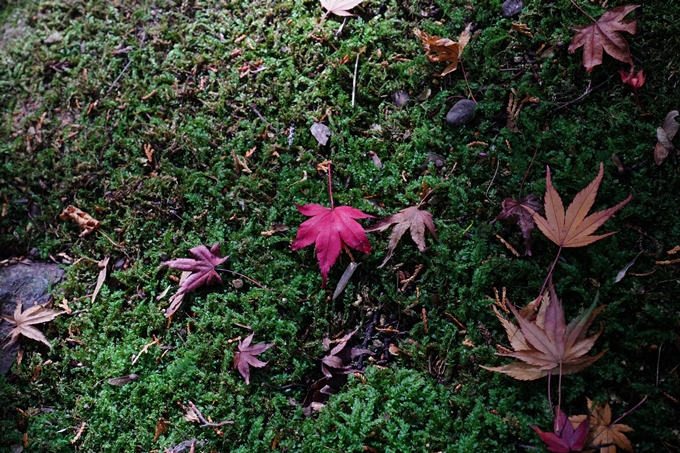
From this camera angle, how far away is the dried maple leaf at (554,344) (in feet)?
5.99

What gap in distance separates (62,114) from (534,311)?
3.08 meters

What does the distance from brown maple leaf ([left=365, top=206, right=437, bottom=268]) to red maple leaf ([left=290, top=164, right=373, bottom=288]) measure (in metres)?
0.11

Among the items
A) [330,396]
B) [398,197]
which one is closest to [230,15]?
[398,197]

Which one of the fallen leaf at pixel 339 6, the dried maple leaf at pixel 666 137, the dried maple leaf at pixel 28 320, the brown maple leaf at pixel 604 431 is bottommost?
the brown maple leaf at pixel 604 431

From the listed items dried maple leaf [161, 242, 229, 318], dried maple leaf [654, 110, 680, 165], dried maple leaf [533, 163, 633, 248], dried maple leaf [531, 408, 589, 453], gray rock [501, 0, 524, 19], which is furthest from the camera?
gray rock [501, 0, 524, 19]

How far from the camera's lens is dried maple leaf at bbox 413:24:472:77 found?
247 cm

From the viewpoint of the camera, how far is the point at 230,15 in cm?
300

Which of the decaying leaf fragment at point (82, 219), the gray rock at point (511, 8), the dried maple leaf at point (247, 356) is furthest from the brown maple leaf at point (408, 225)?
the decaying leaf fragment at point (82, 219)

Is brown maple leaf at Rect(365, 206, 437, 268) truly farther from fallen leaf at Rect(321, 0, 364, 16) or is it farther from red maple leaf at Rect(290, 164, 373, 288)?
fallen leaf at Rect(321, 0, 364, 16)

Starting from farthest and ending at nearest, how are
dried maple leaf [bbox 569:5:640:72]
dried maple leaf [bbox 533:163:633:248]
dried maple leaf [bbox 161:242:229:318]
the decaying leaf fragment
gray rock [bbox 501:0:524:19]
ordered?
the decaying leaf fragment, gray rock [bbox 501:0:524:19], dried maple leaf [bbox 161:242:229:318], dried maple leaf [bbox 569:5:640:72], dried maple leaf [bbox 533:163:633:248]

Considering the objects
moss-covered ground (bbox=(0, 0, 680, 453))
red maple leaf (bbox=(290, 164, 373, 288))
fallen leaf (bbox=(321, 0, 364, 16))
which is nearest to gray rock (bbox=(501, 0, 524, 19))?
moss-covered ground (bbox=(0, 0, 680, 453))

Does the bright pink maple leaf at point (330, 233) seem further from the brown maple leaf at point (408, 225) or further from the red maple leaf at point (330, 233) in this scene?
the brown maple leaf at point (408, 225)

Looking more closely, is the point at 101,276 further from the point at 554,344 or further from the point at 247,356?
the point at 554,344

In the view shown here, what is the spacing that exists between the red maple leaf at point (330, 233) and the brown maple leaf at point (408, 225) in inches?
4.5
